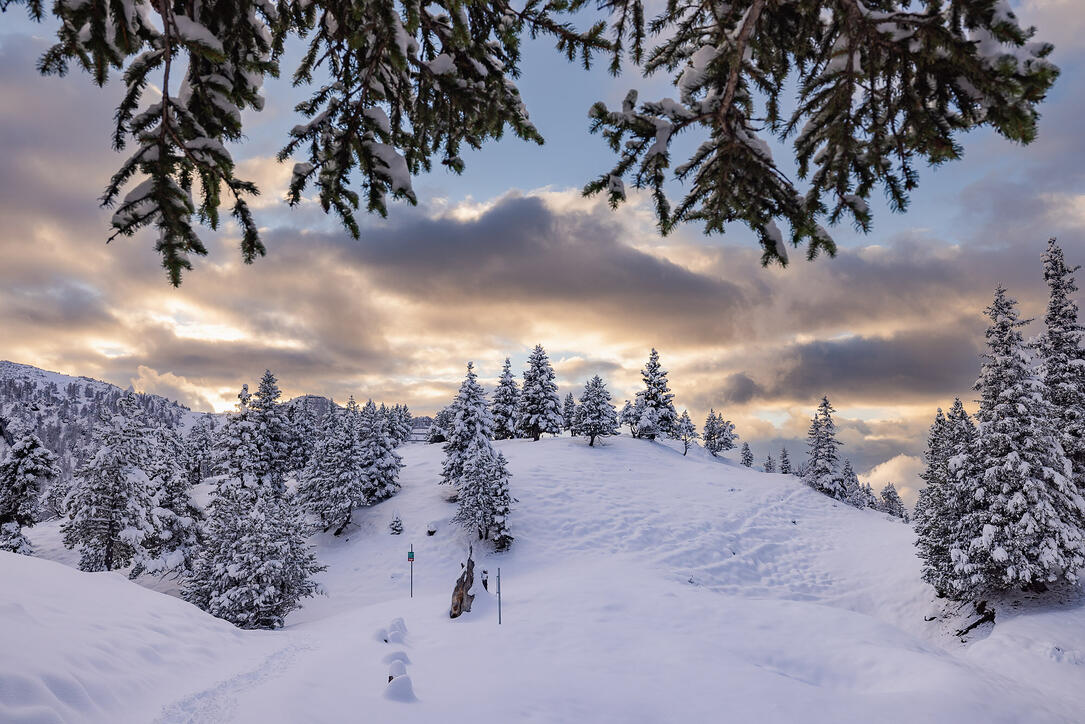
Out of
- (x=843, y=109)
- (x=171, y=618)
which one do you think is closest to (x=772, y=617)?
(x=843, y=109)

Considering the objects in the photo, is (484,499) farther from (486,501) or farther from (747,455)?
(747,455)

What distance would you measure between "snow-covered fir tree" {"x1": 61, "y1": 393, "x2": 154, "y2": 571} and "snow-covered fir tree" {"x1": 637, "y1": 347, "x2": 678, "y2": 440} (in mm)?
52421

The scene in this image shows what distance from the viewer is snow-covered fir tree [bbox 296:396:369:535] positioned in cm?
3597

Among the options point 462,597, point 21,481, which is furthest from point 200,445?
point 462,597

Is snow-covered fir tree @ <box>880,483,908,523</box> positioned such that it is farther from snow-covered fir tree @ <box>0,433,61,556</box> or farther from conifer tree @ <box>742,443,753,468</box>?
snow-covered fir tree @ <box>0,433,61,556</box>

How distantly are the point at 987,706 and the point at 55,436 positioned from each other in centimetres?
29047

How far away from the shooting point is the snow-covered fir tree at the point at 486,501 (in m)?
30.5

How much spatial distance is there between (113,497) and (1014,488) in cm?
4057

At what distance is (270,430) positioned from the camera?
40.9 metres

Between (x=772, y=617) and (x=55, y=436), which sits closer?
(x=772, y=617)

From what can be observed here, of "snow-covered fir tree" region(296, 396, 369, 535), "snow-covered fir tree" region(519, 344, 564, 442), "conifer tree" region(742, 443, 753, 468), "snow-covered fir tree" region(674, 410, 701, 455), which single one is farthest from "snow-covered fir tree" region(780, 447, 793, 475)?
"snow-covered fir tree" region(296, 396, 369, 535)

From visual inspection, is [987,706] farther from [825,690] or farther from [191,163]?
[191,163]

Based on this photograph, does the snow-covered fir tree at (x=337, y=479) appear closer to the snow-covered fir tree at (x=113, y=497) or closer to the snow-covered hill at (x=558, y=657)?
the snow-covered hill at (x=558, y=657)

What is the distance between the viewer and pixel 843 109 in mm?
3654
